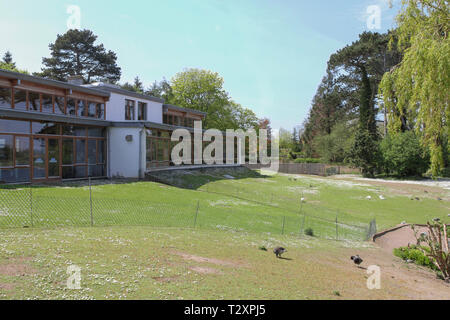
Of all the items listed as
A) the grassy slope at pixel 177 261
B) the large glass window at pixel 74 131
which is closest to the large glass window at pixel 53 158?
the large glass window at pixel 74 131

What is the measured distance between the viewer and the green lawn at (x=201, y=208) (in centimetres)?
1380

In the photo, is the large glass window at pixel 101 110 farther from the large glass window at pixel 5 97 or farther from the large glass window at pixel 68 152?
the large glass window at pixel 5 97

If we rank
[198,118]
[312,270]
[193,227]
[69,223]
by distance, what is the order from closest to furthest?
[312,270]
[69,223]
[193,227]
[198,118]

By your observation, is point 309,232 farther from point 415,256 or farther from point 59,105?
point 59,105

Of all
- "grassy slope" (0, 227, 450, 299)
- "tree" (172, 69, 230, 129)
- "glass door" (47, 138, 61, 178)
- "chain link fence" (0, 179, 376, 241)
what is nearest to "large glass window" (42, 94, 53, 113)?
"glass door" (47, 138, 61, 178)

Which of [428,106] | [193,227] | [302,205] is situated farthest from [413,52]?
[302,205]

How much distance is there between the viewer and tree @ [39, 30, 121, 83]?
2267 inches

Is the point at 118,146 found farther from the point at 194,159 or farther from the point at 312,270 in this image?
the point at 312,270

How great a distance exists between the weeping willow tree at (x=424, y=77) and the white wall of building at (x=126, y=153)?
62.8ft

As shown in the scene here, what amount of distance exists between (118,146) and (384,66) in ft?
161

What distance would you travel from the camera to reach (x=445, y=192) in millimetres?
35062

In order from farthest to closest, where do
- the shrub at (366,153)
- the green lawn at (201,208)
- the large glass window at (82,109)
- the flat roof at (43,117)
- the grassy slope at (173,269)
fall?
the shrub at (366,153)
the large glass window at (82,109)
the flat roof at (43,117)
the green lawn at (201,208)
the grassy slope at (173,269)

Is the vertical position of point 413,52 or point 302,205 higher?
point 413,52
